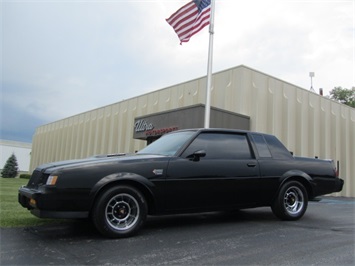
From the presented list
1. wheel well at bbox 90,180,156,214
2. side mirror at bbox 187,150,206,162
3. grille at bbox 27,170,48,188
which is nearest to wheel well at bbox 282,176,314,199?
side mirror at bbox 187,150,206,162

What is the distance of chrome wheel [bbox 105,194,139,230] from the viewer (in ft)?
16.0

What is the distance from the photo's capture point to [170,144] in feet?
19.7

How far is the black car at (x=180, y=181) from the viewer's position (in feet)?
15.6

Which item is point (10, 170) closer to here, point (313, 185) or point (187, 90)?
point (187, 90)

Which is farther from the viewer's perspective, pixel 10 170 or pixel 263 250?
pixel 10 170

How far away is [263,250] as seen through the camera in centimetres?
444

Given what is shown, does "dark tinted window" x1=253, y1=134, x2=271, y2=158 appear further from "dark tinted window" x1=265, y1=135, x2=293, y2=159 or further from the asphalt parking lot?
the asphalt parking lot

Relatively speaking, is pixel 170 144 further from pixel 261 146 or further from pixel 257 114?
pixel 257 114

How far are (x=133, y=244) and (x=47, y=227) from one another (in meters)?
1.70

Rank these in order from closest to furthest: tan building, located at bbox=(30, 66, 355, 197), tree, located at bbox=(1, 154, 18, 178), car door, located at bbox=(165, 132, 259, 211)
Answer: car door, located at bbox=(165, 132, 259, 211) → tan building, located at bbox=(30, 66, 355, 197) → tree, located at bbox=(1, 154, 18, 178)

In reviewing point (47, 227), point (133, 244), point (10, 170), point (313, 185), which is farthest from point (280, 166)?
point (10, 170)

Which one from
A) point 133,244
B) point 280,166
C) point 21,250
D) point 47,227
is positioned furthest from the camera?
point 280,166

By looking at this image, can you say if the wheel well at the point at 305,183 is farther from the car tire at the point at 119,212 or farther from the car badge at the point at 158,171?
A: the car tire at the point at 119,212

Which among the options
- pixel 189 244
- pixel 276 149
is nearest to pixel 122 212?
pixel 189 244
